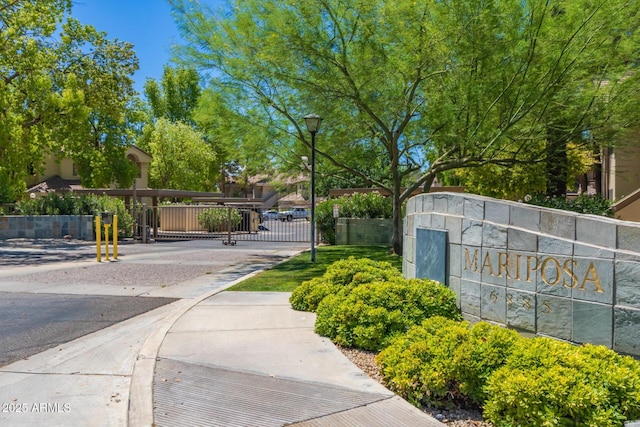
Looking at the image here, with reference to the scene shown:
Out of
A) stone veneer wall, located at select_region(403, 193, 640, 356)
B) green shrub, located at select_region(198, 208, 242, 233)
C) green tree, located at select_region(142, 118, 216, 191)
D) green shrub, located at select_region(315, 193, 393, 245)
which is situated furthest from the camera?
green tree, located at select_region(142, 118, 216, 191)

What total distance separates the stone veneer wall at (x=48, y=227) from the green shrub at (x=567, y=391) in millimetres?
21588

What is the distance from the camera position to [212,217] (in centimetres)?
2819

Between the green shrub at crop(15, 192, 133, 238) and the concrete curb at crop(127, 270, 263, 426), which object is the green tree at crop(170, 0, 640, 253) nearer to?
the concrete curb at crop(127, 270, 263, 426)

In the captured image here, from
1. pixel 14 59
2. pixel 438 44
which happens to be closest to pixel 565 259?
pixel 438 44

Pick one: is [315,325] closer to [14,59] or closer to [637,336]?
[637,336]

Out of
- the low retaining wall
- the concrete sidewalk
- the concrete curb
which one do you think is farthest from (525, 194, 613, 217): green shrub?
the concrete curb

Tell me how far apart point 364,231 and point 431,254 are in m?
12.8

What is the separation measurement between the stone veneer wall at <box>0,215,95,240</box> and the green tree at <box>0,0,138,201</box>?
2.85m

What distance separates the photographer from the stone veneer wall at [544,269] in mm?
4281

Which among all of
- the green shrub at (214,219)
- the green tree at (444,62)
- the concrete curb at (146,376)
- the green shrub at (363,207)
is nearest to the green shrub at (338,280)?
the concrete curb at (146,376)

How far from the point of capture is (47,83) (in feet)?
71.3

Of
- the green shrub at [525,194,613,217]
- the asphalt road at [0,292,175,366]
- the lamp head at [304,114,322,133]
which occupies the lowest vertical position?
the asphalt road at [0,292,175,366]

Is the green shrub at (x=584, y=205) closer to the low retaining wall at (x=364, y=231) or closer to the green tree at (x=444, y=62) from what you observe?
the green tree at (x=444, y=62)

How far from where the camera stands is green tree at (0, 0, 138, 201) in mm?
21453
